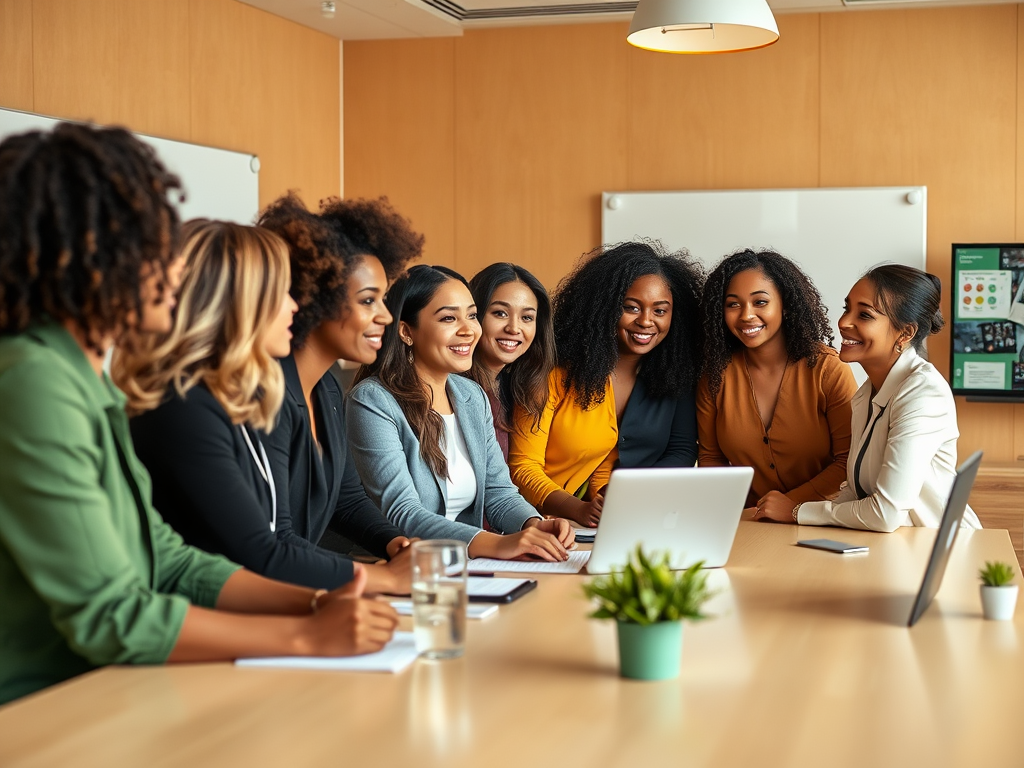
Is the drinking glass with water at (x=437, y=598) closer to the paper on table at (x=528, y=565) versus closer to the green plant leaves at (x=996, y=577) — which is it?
the paper on table at (x=528, y=565)

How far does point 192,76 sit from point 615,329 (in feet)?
8.39

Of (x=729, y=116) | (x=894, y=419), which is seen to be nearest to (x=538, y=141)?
(x=729, y=116)

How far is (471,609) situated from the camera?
6.04ft

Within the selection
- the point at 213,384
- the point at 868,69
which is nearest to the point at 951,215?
the point at 868,69

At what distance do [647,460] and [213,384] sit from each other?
184 centimetres

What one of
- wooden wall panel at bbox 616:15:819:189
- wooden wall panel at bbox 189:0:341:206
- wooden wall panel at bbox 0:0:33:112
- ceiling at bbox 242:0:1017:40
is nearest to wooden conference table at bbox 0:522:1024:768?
wooden wall panel at bbox 0:0:33:112

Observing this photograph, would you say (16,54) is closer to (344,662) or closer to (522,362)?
(522,362)

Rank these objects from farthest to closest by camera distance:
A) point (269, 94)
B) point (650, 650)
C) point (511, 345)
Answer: point (269, 94) → point (511, 345) → point (650, 650)

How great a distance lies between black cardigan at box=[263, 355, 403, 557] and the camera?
2172mm

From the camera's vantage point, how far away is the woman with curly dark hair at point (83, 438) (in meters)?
1.34

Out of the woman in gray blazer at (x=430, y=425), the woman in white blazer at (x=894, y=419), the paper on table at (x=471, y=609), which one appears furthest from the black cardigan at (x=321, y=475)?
the woman in white blazer at (x=894, y=419)

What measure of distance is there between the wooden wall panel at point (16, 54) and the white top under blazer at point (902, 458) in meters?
3.07

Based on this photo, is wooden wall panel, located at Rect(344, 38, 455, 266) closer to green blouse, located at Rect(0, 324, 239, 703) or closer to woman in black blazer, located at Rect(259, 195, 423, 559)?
woman in black blazer, located at Rect(259, 195, 423, 559)

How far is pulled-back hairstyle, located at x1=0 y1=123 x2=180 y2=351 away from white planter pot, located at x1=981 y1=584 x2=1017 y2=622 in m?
1.35
